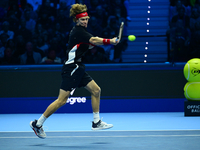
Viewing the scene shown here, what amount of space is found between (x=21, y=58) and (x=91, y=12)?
2.36m

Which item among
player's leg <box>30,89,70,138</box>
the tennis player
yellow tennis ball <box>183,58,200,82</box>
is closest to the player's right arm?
the tennis player

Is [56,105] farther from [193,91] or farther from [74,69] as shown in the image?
[193,91]

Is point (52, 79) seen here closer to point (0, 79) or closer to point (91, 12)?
point (0, 79)

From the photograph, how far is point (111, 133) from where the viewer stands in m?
4.82

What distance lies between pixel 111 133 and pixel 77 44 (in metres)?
1.28

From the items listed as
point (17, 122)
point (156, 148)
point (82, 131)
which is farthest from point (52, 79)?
point (156, 148)

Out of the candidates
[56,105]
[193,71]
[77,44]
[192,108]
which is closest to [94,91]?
[56,105]

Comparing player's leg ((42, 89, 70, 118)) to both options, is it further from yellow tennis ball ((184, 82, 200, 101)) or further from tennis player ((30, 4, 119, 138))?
yellow tennis ball ((184, 82, 200, 101))

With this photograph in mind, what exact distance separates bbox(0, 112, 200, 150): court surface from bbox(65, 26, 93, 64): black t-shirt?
1.01 m

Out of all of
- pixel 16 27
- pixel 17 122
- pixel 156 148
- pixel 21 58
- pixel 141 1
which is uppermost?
pixel 141 1

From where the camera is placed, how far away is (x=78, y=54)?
457 cm

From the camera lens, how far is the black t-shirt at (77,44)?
449 cm

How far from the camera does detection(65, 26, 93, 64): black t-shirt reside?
14.7 ft

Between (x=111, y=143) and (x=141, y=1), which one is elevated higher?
(x=141, y=1)
